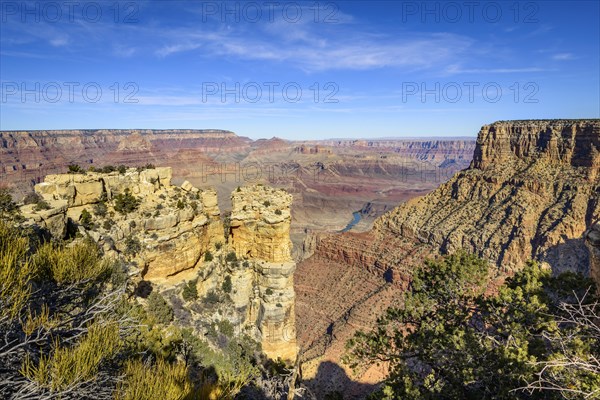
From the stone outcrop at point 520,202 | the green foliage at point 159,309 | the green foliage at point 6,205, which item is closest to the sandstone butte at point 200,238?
the green foliage at point 159,309

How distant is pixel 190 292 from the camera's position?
720 inches

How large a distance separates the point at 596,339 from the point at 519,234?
47.0m

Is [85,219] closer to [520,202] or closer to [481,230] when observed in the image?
[481,230]

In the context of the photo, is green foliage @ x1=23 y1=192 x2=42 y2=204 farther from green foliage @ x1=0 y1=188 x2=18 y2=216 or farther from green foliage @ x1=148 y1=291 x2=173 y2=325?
green foliage @ x1=148 y1=291 x2=173 y2=325

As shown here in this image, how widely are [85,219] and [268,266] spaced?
1033cm

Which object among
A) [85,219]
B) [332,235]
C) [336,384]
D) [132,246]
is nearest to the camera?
[85,219]

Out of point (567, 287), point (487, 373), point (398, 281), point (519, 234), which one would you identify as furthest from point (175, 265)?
point (519, 234)

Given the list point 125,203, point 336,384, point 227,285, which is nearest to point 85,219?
point 125,203

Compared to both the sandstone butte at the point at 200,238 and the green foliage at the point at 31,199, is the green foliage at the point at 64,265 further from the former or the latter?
the green foliage at the point at 31,199

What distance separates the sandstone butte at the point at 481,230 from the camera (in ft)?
136

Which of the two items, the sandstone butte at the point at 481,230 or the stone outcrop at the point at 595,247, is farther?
the sandstone butte at the point at 481,230

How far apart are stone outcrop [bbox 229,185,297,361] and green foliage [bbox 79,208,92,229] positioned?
769cm

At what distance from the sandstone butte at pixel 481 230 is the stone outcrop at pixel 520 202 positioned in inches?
5.7

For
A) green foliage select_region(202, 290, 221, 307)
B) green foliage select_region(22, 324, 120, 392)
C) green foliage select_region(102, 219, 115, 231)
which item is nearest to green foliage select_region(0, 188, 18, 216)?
green foliage select_region(102, 219, 115, 231)
